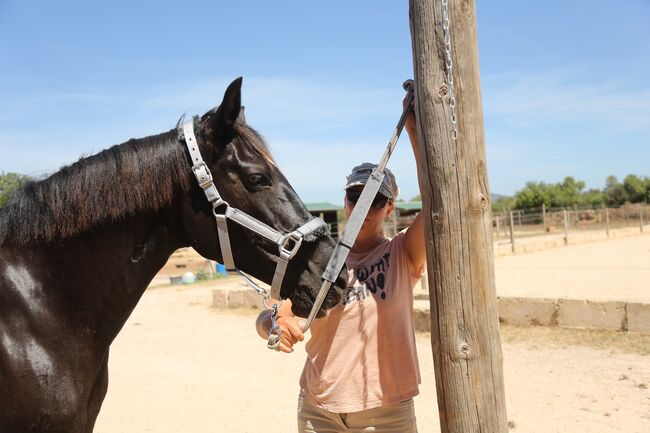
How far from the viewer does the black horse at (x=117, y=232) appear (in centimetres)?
200

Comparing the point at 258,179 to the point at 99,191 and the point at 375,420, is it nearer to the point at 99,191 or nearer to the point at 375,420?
the point at 99,191

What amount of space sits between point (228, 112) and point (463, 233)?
1.04m

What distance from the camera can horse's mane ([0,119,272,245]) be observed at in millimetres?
2021

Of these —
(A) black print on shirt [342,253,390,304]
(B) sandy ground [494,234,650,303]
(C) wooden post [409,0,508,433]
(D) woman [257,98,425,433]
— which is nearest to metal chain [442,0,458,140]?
(C) wooden post [409,0,508,433]

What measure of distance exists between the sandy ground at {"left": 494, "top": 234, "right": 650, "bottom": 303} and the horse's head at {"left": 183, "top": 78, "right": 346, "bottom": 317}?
728 centimetres

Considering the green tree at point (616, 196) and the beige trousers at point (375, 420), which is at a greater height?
the green tree at point (616, 196)

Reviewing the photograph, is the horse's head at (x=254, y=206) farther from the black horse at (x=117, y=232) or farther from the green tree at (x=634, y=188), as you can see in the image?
the green tree at (x=634, y=188)

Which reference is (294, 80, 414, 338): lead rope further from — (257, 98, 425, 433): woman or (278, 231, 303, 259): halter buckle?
(257, 98, 425, 433): woman

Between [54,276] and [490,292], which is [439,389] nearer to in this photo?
[490,292]

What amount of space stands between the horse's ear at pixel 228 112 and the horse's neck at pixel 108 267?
425mm

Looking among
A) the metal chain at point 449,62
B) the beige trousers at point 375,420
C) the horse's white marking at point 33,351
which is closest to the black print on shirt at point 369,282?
the beige trousers at point 375,420

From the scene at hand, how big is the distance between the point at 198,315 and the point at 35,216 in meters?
10.8

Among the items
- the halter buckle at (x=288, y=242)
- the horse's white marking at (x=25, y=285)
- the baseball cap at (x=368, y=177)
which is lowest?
the horse's white marking at (x=25, y=285)

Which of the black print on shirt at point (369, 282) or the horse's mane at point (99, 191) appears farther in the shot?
the black print on shirt at point (369, 282)
